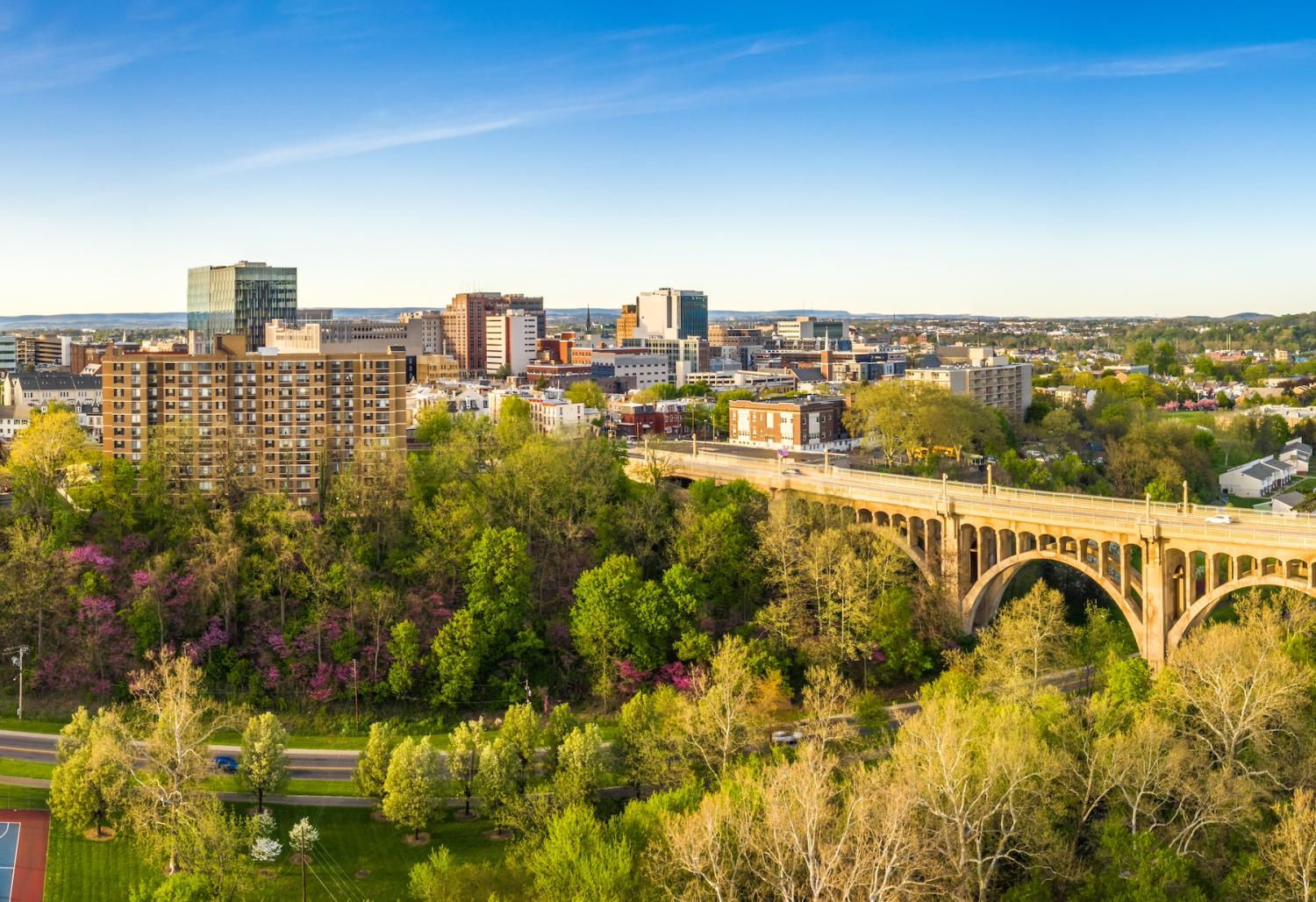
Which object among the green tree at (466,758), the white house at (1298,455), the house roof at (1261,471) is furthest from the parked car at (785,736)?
the white house at (1298,455)

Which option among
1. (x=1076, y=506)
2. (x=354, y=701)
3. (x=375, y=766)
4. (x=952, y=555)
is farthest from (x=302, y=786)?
(x=1076, y=506)

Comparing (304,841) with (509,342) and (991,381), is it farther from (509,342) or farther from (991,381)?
(509,342)

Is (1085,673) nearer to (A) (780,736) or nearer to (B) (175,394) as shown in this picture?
(A) (780,736)

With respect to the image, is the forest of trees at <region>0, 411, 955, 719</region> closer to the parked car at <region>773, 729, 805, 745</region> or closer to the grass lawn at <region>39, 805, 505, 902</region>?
the parked car at <region>773, 729, 805, 745</region>

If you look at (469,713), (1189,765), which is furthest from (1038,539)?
(469,713)

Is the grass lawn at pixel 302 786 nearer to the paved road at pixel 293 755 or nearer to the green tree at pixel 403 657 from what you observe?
the paved road at pixel 293 755

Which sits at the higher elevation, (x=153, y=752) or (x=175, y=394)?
(x=175, y=394)

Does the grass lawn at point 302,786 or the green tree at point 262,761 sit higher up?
the green tree at point 262,761
